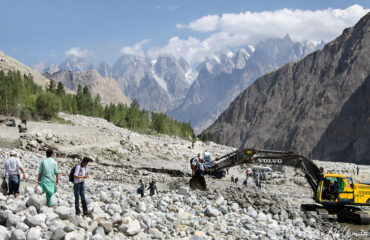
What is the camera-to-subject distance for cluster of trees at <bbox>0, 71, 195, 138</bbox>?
65275mm

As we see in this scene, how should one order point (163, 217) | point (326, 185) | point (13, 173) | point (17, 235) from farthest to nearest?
point (326, 185) < point (163, 217) < point (13, 173) < point (17, 235)

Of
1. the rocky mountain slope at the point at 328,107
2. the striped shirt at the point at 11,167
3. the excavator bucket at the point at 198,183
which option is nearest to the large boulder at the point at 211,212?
the excavator bucket at the point at 198,183

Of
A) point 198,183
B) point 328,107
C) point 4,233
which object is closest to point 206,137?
point 328,107

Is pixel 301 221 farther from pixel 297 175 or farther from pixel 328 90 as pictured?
pixel 328 90

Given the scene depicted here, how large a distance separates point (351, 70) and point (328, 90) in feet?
40.0

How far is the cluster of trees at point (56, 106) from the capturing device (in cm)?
6528

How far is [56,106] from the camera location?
67875mm

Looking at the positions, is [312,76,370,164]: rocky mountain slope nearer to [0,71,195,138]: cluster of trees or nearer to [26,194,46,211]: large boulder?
[0,71,195,138]: cluster of trees

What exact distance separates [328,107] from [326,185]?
147 meters

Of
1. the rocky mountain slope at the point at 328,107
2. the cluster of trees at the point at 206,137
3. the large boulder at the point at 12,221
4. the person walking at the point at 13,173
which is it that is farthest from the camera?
the cluster of trees at the point at 206,137

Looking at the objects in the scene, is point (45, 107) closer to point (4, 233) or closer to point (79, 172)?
point (79, 172)

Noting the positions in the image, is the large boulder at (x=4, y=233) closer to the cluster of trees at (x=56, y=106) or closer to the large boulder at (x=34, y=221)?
the large boulder at (x=34, y=221)

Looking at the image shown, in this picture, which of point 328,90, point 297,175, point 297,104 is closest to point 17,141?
point 297,175

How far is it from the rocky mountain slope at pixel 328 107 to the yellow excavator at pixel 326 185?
101 metres
